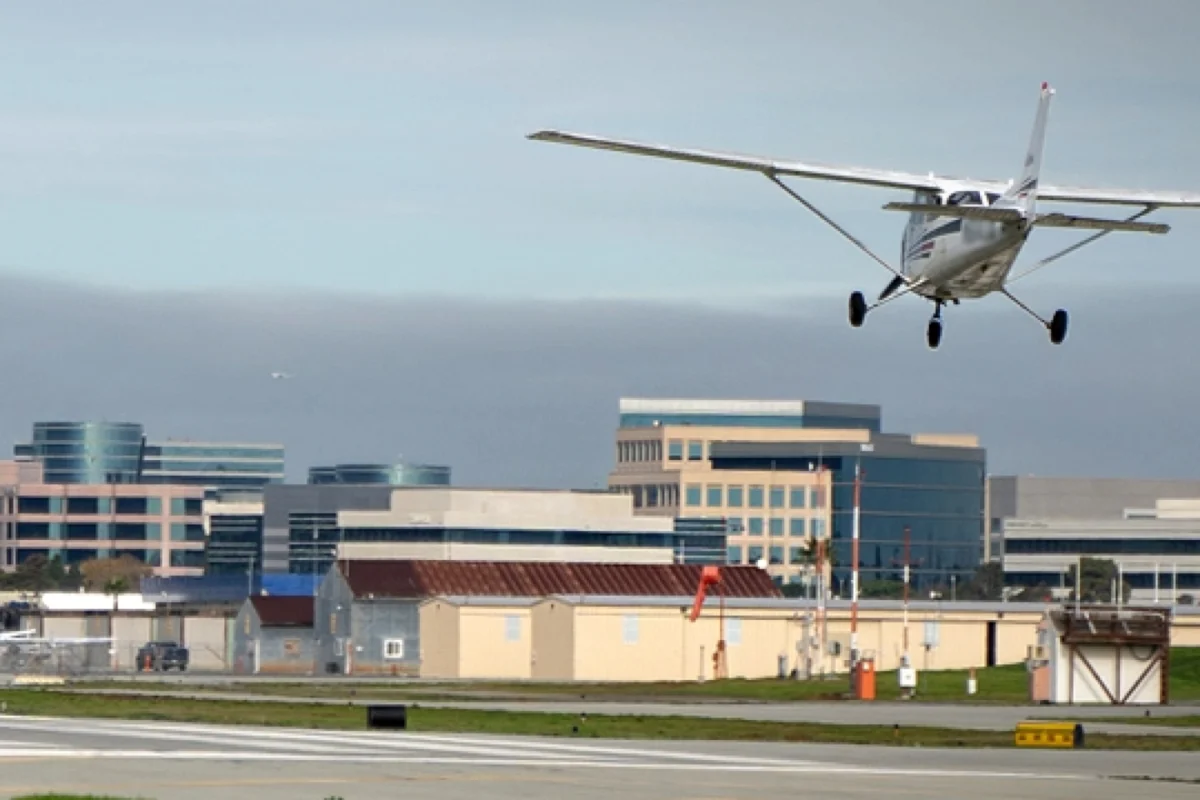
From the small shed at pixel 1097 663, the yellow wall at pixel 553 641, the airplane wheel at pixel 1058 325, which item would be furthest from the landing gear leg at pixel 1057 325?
the yellow wall at pixel 553 641

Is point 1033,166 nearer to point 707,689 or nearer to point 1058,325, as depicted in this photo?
point 1058,325

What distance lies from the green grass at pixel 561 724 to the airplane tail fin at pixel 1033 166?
12.0 metres

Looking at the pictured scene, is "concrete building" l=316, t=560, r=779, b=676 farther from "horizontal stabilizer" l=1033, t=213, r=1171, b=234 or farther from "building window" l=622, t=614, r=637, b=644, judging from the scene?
"horizontal stabilizer" l=1033, t=213, r=1171, b=234

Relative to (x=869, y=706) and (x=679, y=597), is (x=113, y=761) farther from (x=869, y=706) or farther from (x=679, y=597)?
(x=679, y=597)

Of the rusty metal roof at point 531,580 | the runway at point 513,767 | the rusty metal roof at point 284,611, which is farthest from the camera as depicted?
the rusty metal roof at point 284,611

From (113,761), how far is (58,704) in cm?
2775

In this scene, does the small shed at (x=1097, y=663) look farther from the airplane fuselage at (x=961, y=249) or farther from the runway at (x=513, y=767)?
the runway at (x=513, y=767)

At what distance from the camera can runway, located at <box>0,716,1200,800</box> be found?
3800 cm

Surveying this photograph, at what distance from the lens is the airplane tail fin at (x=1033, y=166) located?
5197 cm

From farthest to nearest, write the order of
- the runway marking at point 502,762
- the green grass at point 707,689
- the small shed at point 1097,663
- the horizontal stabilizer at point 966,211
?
the green grass at point 707,689
the small shed at point 1097,663
the horizontal stabilizer at point 966,211
the runway marking at point 502,762

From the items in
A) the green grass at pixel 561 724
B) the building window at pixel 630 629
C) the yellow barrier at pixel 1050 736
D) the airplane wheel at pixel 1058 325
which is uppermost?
the airplane wheel at pixel 1058 325

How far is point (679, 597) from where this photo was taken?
129125mm

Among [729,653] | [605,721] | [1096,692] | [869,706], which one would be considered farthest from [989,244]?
[729,653]

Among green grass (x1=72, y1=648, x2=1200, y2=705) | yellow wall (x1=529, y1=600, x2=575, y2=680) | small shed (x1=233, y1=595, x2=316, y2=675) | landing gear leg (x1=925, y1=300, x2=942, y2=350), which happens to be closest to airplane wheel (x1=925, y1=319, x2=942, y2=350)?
landing gear leg (x1=925, y1=300, x2=942, y2=350)
